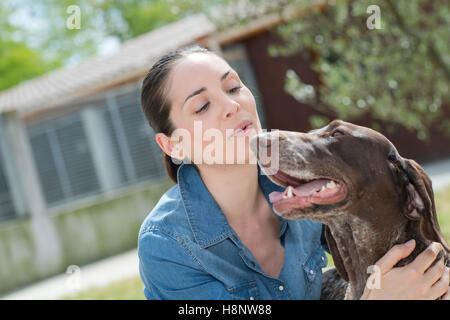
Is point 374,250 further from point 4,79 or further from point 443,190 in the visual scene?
point 4,79

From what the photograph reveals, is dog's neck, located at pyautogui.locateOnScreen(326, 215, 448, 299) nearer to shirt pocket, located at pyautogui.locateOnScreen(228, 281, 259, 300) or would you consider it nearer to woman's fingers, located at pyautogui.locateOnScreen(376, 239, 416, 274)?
woman's fingers, located at pyautogui.locateOnScreen(376, 239, 416, 274)

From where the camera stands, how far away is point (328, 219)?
2449mm

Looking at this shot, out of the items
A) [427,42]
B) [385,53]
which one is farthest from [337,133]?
[385,53]

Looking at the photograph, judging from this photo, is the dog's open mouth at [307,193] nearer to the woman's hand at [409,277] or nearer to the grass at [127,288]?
the woman's hand at [409,277]

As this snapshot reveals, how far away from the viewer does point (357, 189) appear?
234 centimetres

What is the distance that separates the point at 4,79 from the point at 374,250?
98.5 ft

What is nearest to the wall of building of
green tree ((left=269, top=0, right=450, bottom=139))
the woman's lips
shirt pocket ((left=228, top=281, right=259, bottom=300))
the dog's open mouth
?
green tree ((left=269, top=0, right=450, bottom=139))

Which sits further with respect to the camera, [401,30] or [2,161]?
[2,161]

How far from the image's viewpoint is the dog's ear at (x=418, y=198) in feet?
7.59

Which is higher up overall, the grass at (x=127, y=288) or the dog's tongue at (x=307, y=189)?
the dog's tongue at (x=307, y=189)

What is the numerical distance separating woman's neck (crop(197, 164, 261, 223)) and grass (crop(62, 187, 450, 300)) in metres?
3.51

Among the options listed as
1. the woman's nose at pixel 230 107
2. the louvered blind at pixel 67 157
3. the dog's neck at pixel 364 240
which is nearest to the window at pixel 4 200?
the louvered blind at pixel 67 157

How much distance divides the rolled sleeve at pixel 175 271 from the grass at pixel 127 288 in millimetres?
3575
